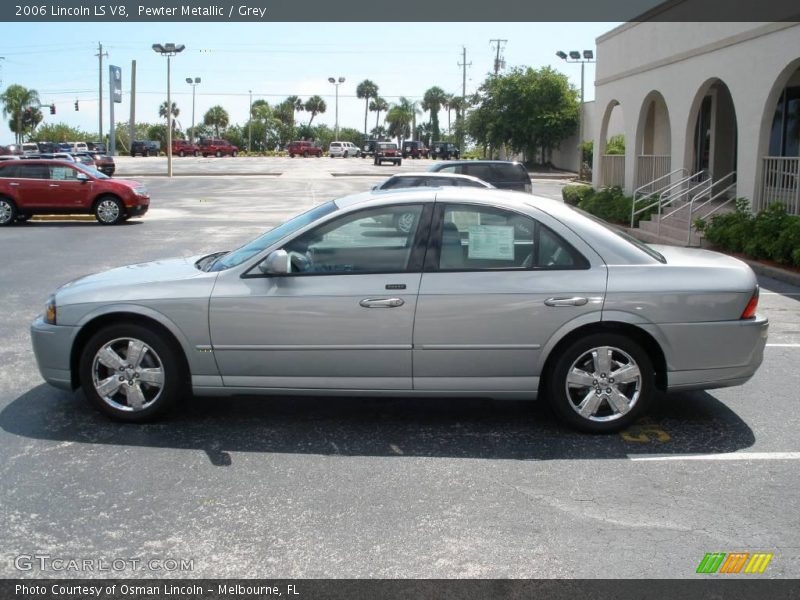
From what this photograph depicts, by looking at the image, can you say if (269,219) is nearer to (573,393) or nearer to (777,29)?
(777,29)

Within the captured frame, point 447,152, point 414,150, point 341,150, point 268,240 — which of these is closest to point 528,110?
point 447,152

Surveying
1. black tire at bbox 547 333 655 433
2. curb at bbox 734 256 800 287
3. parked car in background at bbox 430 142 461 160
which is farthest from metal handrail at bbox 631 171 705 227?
parked car in background at bbox 430 142 461 160

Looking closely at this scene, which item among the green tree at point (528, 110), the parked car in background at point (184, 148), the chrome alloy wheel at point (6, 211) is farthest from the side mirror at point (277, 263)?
the parked car in background at point (184, 148)

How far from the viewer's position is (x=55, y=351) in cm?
595

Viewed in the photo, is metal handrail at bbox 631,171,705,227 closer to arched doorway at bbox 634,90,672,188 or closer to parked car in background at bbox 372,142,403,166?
arched doorway at bbox 634,90,672,188

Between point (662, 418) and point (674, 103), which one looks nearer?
point (662, 418)

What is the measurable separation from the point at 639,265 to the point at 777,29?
38.2ft

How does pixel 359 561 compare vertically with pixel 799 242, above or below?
below

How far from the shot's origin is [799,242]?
527 inches

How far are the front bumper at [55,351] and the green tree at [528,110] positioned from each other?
57.5m

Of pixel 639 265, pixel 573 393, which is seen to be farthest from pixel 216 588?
pixel 639 265

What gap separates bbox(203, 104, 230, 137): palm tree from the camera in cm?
13425

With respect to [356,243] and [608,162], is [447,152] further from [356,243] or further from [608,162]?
[356,243]

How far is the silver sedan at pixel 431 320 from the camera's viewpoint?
5.66 metres
